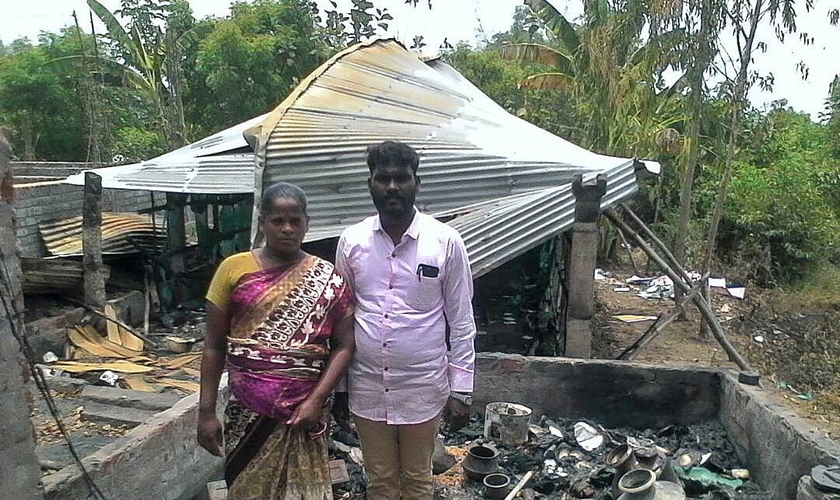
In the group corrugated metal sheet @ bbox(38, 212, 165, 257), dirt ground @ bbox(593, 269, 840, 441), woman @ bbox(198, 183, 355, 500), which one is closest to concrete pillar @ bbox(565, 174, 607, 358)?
dirt ground @ bbox(593, 269, 840, 441)

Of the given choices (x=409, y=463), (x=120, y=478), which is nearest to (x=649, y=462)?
(x=409, y=463)

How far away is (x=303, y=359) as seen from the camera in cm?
234

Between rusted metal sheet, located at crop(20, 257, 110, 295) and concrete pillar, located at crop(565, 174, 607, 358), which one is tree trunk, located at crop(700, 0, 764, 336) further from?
rusted metal sheet, located at crop(20, 257, 110, 295)

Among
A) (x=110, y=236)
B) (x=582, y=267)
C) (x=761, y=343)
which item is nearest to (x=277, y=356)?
(x=582, y=267)

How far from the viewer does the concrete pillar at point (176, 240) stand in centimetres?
934

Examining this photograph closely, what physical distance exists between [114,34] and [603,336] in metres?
12.5

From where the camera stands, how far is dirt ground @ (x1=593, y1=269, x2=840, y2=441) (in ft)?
20.6

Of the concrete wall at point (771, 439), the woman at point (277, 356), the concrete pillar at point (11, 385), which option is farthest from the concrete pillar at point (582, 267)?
the concrete pillar at point (11, 385)

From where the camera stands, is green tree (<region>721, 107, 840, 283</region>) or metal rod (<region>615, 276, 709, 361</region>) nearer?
metal rod (<region>615, 276, 709, 361</region>)

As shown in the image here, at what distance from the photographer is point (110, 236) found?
31.1 ft

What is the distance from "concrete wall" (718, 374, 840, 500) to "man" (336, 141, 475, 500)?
87.0 inches

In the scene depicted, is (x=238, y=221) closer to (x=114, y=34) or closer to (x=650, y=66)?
(x=650, y=66)

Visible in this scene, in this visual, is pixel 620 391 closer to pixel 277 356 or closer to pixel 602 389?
pixel 602 389

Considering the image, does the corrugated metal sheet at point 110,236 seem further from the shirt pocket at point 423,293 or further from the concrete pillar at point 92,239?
the shirt pocket at point 423,293
